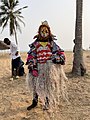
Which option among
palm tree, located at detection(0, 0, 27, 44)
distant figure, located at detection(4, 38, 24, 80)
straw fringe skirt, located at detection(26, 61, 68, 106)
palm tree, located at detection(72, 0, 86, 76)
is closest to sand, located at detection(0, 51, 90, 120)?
straw fringe skirt, located at detection(26, 61, 68, 106)

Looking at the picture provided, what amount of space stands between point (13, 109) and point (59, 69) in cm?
134

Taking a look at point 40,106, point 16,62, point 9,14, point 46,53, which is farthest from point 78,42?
point 9,14

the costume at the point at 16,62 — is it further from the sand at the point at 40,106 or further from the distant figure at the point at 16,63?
the sand at the point at 40,106

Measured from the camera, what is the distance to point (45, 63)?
21.5ft

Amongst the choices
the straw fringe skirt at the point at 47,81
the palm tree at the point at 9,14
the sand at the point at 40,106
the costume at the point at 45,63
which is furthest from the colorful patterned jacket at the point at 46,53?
the palm tree at the point at 9,14

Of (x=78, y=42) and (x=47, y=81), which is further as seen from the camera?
(x=78, y=42)

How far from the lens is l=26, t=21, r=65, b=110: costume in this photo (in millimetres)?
6531

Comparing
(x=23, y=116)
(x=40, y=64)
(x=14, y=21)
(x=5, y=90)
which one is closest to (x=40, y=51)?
(x=40, y=64)

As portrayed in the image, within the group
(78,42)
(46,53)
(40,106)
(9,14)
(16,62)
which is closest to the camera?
(46,53)

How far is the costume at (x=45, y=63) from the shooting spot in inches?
257

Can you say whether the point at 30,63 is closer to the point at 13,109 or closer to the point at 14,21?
the point at 13,109

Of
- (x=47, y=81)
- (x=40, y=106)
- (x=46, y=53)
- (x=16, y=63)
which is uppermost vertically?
(x=46, y=53)

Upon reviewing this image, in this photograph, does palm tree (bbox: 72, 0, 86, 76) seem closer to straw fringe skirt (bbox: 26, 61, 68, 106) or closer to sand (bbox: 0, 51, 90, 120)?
sand (bbox: 0, 51, 90, 120)

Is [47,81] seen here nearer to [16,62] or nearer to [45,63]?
[45,63]
